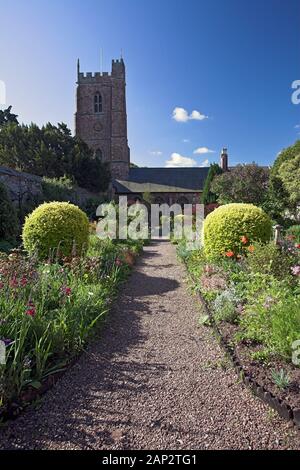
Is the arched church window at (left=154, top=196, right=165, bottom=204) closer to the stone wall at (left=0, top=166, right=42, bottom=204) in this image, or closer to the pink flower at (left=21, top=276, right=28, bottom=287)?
the stone wall at (left=0, top=166, right=42, bottom=204)

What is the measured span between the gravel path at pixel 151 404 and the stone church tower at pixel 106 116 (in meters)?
25.9

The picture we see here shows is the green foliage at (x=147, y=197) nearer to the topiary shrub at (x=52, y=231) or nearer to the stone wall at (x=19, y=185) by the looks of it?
the stone wall at (x=19, y=185)

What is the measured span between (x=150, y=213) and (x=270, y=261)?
19.0 metres

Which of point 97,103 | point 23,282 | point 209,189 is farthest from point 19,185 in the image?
point 97,103

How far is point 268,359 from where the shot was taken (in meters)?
2.65

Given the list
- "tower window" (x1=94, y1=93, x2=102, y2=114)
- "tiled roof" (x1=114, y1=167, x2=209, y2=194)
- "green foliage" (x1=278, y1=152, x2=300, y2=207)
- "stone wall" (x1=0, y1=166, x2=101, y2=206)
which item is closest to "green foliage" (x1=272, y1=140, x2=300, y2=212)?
"green foliage" (x1=278, y1=152, x2=300, y2=207)

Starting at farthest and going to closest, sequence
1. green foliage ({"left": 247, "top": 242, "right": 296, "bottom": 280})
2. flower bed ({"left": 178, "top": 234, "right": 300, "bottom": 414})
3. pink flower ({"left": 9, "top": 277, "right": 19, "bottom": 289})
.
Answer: green foliage ({"left": 247, "top": 242, "right": 296, "bottom": 280})
pink flower ({"left": 9, "top": 277, "right": 19, "bottom": 289})
flower bed ({"left": 178, "top": 234, "right": 300, "bottom": 414})

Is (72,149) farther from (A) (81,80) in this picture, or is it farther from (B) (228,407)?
(B) (228,407)

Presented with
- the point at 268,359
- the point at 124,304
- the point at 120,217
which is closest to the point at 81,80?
the point at 120,217

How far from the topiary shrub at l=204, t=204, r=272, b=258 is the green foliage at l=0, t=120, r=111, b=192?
51.7ft

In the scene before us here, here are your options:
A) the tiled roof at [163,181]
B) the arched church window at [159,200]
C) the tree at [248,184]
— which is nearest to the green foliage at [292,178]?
the tree at [248,184]

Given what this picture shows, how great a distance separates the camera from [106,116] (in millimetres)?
28578

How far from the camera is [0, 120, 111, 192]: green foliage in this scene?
20359mm

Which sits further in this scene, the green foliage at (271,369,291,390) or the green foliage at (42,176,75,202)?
the green foliage at (42,176,75,202)
